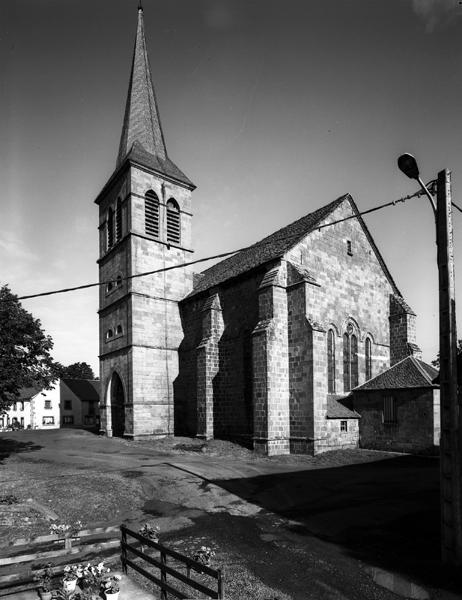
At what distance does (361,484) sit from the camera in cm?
1409

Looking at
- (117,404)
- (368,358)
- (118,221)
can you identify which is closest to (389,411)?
(368,358)

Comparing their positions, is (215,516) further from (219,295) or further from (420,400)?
(219,295)

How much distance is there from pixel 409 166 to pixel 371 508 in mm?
8764

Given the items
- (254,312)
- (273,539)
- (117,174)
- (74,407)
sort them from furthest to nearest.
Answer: (74,407) < (117,174) < (254,312) < (273,539)

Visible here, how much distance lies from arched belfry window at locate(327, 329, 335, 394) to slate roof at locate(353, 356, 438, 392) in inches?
49.5

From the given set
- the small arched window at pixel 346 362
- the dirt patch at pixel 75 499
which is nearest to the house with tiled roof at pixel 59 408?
the small arched window at pixel 346 362

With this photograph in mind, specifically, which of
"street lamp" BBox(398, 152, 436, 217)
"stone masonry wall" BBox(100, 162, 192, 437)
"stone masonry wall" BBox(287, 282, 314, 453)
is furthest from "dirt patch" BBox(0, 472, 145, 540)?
"stone masonry wall" BBox(100, 162, 192, 437)

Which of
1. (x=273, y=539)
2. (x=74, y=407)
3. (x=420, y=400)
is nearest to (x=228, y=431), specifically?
(x=420, y=400)

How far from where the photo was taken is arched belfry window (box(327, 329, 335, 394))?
22.9 metres

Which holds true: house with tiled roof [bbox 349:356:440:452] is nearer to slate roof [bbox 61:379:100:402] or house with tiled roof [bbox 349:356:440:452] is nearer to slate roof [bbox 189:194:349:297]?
slate roof [bbox 189:194:349:297]

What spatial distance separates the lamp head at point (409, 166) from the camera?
319 inches

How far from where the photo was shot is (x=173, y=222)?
102 ft

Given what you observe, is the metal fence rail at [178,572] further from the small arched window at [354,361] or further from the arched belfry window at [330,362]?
the small arched window at [354,361]

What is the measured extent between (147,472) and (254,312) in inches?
415
